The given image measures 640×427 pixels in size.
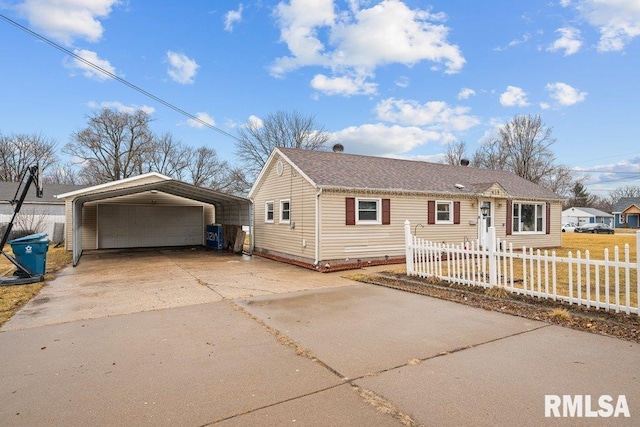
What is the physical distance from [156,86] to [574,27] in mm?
16872

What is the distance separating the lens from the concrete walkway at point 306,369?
2771 mm

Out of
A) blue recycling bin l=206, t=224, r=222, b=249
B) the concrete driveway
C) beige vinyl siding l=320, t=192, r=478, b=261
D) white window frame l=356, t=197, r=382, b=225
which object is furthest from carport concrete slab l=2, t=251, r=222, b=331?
blue recycling bin l=206, t=224, r=222, b=249

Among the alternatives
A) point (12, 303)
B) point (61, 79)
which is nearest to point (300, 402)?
point (12, 303)

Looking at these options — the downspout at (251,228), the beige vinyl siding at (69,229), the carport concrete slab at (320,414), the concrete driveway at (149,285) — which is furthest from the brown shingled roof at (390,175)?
the beige vinyl siding at (69,229)

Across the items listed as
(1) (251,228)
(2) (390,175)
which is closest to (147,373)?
(1) (251,228)

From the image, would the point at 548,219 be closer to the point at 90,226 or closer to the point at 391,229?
the point at 391,229

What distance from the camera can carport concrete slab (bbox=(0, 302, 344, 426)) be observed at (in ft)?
9.27

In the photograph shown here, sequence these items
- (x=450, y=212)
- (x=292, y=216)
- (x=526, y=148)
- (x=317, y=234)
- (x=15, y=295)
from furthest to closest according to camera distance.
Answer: (x=526, y=148)
(x=450, y=212)
(x=292, y=216)
(x=317, y=234)
(x=15, y=295)

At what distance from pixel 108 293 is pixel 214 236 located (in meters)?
11.2

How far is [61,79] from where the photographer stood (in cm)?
1498

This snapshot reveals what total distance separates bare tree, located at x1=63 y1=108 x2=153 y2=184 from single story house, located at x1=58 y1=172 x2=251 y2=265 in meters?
19.4

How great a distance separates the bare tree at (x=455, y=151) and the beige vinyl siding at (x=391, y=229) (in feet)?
108

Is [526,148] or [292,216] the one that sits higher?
[526,148]

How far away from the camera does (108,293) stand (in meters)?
7.68
